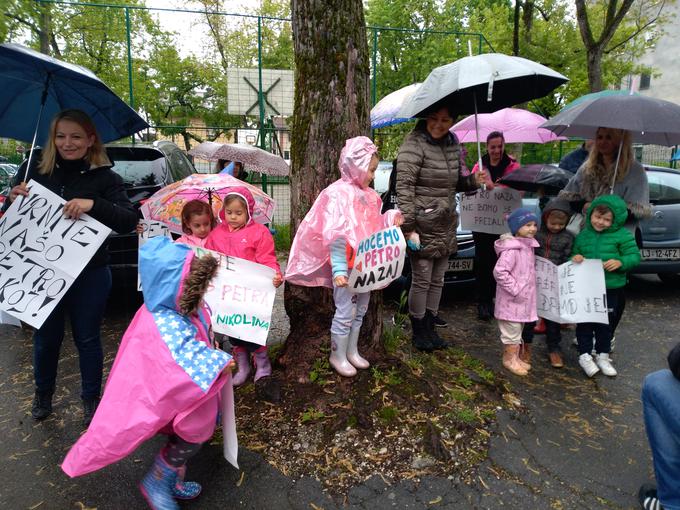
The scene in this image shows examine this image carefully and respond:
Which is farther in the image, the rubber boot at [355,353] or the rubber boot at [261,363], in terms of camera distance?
the rubber boot at [261,363]

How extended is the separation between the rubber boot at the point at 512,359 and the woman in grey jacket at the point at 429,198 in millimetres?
512

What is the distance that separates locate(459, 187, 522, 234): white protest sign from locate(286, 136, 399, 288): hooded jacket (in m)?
2.16

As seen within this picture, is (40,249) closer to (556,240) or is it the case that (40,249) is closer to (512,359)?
(512,359)

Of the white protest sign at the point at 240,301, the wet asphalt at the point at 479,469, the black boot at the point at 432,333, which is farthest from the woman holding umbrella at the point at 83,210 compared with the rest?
the black boot at the point at 432,333

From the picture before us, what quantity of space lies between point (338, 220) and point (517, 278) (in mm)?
1771

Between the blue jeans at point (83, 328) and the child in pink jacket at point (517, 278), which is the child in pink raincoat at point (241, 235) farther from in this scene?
the child in pink jacket at point (517, 278)

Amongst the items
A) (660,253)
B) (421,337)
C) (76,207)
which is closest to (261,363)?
(421,337)

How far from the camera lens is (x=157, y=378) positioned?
2.12m

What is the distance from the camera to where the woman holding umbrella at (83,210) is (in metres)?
2.92

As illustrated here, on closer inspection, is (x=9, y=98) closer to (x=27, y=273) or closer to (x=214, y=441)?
(x=27, y=273)

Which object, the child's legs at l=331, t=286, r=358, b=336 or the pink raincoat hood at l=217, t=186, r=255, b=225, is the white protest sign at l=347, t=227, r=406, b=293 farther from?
the pink raincoat hood at l=217, t=186, r=255, b=225

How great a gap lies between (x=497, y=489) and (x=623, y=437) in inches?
44.2

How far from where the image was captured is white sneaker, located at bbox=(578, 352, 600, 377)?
3943 mm

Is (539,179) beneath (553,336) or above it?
above
